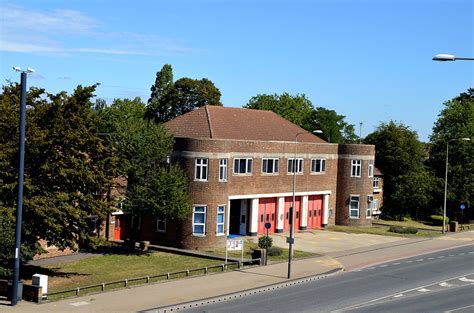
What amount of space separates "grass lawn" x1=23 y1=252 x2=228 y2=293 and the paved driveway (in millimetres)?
9408

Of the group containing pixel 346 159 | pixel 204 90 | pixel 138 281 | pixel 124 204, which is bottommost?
pixel 138 281

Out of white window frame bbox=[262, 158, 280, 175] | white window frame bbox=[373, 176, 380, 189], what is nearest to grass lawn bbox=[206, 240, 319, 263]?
white window frame bbox=[262, 158, 280, 175]

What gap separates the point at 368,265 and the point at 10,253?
21.7 m

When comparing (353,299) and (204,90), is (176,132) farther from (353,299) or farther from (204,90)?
(204,90)

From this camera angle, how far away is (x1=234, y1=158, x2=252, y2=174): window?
50531mm

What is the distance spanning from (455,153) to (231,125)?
104 feet

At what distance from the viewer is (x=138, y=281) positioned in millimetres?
34125

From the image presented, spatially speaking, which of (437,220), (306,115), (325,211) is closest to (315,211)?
(325,211)

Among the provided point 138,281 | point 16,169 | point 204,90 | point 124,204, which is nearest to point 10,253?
point 16,169

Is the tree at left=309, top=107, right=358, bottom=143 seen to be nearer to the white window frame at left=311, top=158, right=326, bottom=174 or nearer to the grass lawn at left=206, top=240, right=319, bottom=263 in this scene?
the white window frame at left=311, top=158, right=326, bottom=174

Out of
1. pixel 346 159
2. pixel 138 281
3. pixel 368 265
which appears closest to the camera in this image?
pixel 138 281

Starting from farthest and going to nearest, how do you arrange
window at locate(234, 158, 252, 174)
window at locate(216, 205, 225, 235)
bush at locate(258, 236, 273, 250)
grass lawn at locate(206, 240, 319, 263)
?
window at locate(234, 158, 252, 174) → window at locate(216, 205, 225, 235) → bush at locate(258, 236, 273, 250) → grass lawn at locate(206, 240, 319, 263)

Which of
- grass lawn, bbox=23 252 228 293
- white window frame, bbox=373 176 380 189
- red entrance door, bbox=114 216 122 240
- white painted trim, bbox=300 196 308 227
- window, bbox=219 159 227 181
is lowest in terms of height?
Result: grass lawn, bbox=23 252 228 293

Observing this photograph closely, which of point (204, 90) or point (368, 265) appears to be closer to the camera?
point (368, 265)
